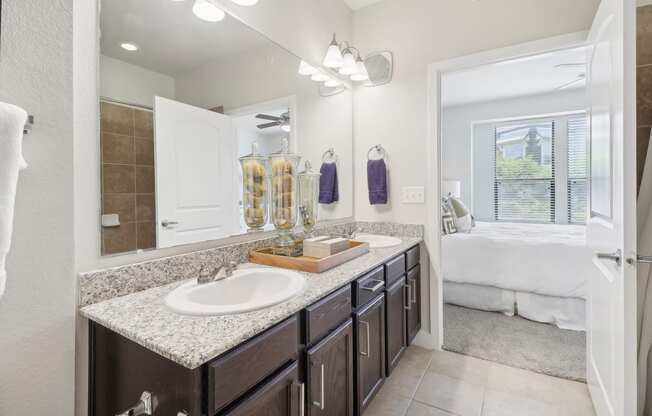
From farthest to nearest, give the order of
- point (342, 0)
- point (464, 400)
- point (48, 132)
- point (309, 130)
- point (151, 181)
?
point (342, 0), point (309, 130), point (464, 400), point (151, 181), point (48, 132)

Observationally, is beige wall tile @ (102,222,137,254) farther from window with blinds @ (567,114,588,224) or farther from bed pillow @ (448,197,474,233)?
window with blinds @ (567,114,588,224)

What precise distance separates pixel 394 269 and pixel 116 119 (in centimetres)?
146

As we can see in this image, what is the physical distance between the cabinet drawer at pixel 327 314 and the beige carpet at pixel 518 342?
1.37m

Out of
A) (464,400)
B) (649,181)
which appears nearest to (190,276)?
(464,400)

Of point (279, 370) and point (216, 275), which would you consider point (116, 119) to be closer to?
point (216, 275)

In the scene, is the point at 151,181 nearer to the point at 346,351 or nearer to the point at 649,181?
the point at 346,351

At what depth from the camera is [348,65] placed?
2.22 metres

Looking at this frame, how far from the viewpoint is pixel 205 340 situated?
0.74 meters

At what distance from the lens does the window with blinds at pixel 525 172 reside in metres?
4.71

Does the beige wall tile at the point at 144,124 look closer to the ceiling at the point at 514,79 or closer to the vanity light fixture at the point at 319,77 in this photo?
the vanity light fixture at the point at 319,77

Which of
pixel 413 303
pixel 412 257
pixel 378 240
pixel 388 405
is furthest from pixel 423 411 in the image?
pixel 378 240

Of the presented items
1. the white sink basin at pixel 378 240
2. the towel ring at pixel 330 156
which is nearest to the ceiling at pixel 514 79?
the towel ring at pixel 330 156

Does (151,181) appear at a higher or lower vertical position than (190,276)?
higher

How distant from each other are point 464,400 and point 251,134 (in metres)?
1.81
